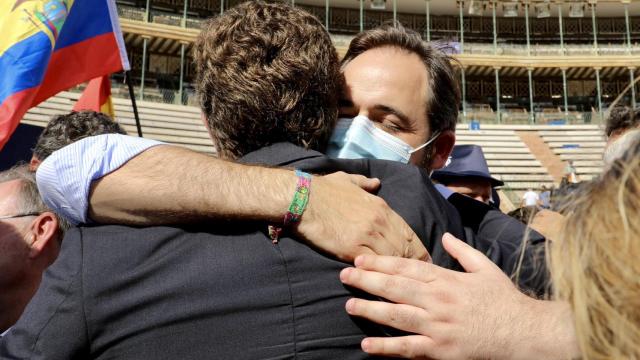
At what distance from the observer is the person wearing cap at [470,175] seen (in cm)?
504

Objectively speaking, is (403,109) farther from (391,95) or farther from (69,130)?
(69,130)

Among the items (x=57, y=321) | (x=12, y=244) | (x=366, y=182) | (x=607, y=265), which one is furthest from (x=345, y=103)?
(x=12, y=244)

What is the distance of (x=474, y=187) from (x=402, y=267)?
3.77 m

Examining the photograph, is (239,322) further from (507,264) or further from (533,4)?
(533,4)

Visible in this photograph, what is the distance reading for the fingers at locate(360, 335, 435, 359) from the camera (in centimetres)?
145

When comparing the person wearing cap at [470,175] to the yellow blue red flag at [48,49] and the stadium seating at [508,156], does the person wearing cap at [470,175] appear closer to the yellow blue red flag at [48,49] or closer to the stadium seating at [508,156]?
the yellow blue red flag at [48,49]

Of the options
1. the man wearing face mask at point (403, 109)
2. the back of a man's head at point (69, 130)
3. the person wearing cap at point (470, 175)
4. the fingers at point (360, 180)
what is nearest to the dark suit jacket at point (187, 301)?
the fingers at point (360, 180)

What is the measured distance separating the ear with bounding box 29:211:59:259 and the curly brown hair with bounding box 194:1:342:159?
155 centimetres

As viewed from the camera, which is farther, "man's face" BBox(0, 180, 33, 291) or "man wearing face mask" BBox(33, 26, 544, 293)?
"man's face" BBox(0, 180, 33, 291)

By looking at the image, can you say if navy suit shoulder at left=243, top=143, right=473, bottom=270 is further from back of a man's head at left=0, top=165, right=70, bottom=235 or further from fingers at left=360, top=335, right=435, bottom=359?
back of a man's head at left=0, top=165, right=70, bottom=235

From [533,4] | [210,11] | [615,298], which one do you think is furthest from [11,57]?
[533,4]

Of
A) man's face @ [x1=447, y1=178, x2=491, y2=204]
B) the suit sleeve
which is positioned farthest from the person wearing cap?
the suit sleeve

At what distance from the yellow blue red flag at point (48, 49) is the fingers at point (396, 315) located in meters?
3.88

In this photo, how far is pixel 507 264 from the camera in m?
1.98
